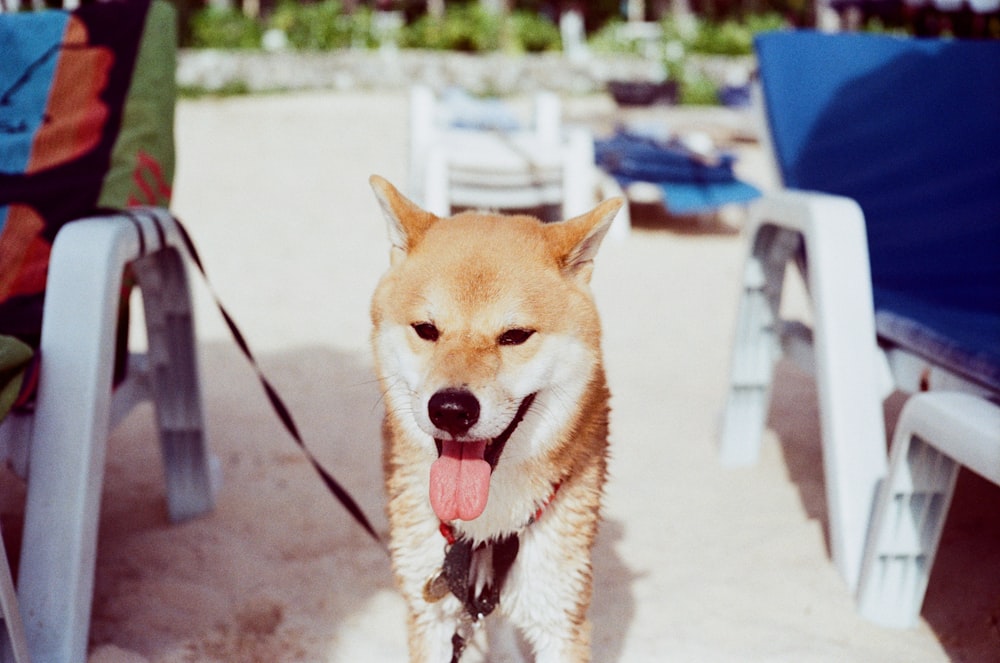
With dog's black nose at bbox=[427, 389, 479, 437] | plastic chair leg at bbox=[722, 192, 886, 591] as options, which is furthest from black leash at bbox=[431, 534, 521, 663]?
plastic chair leg at bbox=[722, 192, 886, 591]

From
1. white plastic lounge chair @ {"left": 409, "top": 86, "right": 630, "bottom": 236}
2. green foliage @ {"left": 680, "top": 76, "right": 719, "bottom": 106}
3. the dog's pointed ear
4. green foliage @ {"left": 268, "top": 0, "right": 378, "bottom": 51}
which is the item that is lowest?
green foliage @ {"left": 680, "top": 76, "right": 719, "bottom": 106}

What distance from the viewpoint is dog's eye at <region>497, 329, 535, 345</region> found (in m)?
1.78

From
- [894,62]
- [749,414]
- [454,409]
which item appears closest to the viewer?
[454,409]

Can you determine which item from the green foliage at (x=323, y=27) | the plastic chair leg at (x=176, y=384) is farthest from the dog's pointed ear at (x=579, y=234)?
the green foliage at (x=323, y=27)

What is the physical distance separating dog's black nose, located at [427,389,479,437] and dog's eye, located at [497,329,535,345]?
8.1 inches

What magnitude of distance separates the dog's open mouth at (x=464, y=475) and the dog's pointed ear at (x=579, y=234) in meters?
0.38

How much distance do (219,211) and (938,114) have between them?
6285 mm

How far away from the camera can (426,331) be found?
71.6 inches

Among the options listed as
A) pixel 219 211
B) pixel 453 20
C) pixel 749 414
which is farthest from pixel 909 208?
pixel 453 20

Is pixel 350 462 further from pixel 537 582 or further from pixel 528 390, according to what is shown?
pixel 528 390

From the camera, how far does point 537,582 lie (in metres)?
1.95

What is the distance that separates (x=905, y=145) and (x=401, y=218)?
9.27ft

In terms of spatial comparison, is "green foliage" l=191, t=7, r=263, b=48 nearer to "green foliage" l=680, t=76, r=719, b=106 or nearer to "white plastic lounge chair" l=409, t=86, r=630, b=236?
"green foliage" l=680, t=76, r=719, b=106

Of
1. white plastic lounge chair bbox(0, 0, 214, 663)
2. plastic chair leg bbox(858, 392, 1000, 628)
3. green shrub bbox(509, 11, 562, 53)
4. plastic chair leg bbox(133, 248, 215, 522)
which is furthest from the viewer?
green shrub bbox(509, 11, 562, 53)
